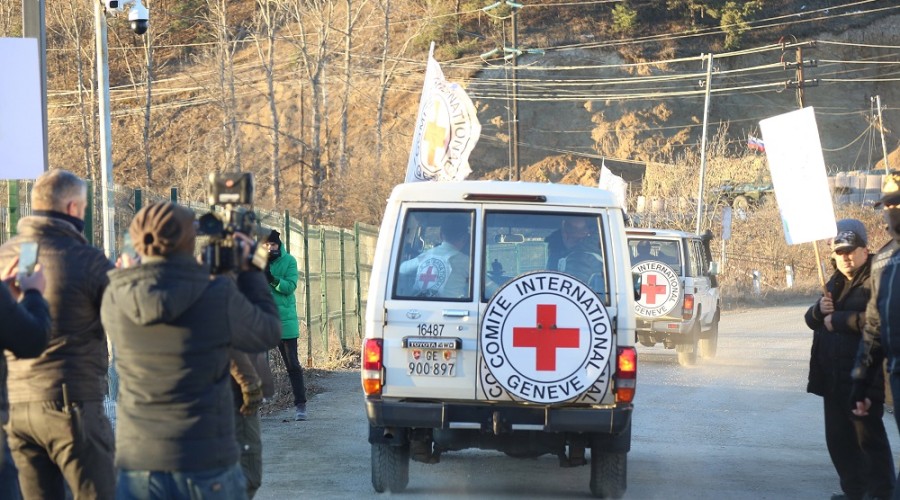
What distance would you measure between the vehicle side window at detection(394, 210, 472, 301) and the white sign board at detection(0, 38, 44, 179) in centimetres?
252

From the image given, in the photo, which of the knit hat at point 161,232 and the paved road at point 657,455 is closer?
the knit hat at point 161,232

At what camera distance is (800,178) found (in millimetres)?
9711

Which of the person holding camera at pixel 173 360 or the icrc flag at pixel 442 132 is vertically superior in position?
the icrc flag at pixel 442 132

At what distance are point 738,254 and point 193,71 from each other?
30.1m

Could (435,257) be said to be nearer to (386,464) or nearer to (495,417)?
(495,417)

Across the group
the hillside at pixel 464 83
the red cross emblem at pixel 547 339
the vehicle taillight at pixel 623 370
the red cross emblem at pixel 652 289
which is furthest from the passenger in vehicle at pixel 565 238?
the hillside at pixel 464 83

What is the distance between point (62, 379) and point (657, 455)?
620 centimetres

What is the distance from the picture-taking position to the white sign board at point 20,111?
802cm

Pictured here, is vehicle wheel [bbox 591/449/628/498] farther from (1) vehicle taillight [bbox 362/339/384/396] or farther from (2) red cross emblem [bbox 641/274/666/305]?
(2) red cross emblem [bbox 641/274/666/305]

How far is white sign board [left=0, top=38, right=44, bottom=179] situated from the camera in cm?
802

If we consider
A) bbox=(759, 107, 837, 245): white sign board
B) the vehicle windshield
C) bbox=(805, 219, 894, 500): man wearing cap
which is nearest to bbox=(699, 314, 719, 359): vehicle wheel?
the vehicle windshield

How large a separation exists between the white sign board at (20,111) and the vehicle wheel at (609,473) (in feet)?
13.8

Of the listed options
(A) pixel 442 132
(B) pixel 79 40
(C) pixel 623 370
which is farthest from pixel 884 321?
(B) pixel 79 40

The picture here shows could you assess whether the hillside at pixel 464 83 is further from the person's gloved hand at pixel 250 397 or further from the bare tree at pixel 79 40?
the person's gloved hand at pixel 250 397
